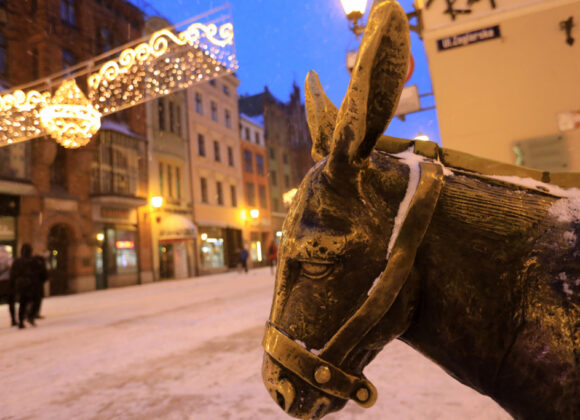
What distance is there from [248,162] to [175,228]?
13.1 m

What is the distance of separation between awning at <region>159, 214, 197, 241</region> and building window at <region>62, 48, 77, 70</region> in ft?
29.2

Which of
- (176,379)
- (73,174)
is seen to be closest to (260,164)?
(73,174)

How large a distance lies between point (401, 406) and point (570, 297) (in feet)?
6.74

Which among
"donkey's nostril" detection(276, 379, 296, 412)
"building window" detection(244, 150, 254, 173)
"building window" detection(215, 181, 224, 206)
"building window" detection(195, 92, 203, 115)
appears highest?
"building window" detection(195, 92, 203, 115)

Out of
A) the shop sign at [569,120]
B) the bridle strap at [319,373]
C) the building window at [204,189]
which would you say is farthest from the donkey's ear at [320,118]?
the building window at [204,189]

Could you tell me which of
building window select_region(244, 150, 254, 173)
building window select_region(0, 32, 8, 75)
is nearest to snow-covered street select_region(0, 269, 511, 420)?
building window select_region(0, 32, 8, 75)

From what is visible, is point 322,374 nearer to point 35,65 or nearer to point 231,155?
point 35,65

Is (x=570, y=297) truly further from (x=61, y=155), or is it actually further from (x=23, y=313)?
(x=61, y=155)

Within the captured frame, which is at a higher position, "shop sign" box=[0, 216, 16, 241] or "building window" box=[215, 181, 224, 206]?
"building window" box=[215, 181, 224, 206]

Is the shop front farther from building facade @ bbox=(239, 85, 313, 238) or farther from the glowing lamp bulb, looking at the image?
the glowing lamp bulb

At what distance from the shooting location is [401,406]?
250cm

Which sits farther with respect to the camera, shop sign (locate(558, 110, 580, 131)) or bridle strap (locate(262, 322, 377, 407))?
shop sign (locate(558, 110, 580, 131))

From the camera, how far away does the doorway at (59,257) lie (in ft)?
55.0

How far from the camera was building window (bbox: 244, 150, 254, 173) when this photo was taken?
3348 cm
